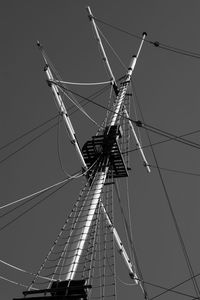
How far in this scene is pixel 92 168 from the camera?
14.2 meters


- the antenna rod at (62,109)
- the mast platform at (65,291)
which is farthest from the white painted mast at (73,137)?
the mast platform at (65,291)

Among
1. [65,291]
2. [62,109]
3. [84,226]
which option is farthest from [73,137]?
[65,291]

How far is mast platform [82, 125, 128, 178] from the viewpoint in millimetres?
14312

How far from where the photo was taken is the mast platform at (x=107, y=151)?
47.0ft

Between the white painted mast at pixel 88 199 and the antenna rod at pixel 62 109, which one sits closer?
the white painted mast at pixel 88 199

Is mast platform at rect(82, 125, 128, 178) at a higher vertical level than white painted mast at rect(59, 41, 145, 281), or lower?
higher

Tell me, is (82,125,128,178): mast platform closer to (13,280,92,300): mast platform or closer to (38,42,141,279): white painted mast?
(38,42,141,279): white painted mast

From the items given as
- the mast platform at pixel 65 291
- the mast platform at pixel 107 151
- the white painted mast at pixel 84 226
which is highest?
the mast platform at pixel 107 151

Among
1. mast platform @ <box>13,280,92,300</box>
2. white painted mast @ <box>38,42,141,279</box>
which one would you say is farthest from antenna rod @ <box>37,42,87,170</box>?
mast platform @ <box>13,280,92,300</box>

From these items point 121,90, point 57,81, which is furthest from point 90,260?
point 121,90

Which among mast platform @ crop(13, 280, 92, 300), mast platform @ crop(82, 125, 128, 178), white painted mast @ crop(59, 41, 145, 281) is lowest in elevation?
mast platform @ crop(13, 280, 92, 300)

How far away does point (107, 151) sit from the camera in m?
14.3

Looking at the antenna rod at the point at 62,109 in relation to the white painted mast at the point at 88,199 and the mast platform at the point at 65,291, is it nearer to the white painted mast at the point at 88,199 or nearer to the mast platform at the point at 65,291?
the white painted mast at the point at 88,199

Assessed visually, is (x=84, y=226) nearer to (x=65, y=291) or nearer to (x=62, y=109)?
(x=65, y=291)
